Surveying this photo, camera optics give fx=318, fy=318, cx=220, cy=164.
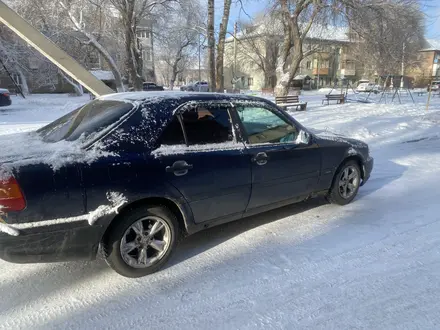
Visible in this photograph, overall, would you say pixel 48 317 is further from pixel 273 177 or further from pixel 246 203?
pixel 273 177

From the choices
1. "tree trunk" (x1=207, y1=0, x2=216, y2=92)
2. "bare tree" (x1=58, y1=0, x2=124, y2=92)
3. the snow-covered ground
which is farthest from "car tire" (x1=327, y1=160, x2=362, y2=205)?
"bare tree" (x1=58, y1=0, x2=124, y2=92)

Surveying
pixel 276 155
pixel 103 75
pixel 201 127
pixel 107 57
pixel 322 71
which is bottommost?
pixel 276 155

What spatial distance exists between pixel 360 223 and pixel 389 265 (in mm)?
939

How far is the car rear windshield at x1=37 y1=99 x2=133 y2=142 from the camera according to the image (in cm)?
278

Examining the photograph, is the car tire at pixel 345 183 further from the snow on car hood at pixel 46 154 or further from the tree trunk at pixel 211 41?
the tree trunk at pixel 211 41

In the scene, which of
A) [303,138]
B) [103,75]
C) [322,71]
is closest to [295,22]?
[303,138]

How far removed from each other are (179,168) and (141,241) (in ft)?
2.37

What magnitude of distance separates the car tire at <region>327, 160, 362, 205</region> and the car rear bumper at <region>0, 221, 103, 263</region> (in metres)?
3.08

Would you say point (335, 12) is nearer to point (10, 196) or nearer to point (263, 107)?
point (263, 107)

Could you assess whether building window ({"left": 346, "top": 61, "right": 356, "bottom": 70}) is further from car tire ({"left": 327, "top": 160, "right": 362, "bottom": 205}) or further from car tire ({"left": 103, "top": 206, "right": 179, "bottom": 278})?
car tire ({"left": 103, "top": 206, "right": 179, "bottom": 278})

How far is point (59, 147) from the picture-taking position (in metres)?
2.57

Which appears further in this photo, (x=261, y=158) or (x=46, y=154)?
(x=261, y=158)

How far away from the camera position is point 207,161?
298cm

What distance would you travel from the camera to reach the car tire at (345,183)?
14.1 ft
